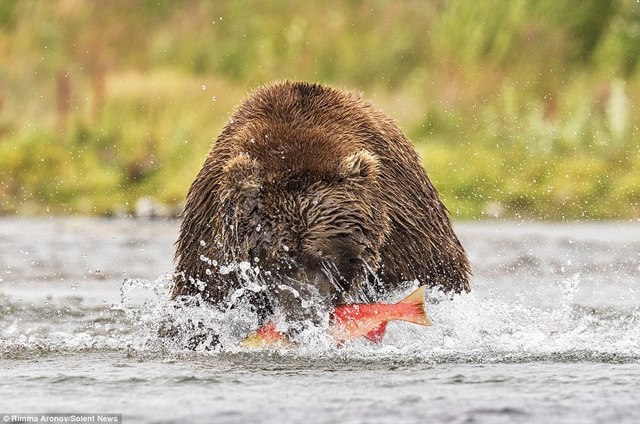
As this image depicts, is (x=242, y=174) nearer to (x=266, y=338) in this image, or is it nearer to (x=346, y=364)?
(x=266, y=338)

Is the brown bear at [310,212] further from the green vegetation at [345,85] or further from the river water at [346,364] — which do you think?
the green vegetation at [345,85]

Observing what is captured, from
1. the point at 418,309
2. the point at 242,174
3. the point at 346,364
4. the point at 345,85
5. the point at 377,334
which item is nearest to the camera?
the point at 346,364

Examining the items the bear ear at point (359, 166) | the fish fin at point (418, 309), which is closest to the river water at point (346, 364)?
the fish fin at point (418, 309)

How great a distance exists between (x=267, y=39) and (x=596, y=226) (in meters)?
7.77

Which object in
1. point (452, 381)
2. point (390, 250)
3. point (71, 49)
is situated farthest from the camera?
point (71, 49)

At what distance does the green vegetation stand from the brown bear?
10550 mm

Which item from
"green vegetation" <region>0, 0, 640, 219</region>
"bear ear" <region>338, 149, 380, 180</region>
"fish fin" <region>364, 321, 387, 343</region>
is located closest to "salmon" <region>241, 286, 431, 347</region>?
"fish fin" <region>364, 321, 387, 343</region>

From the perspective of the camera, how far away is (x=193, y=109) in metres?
20.5

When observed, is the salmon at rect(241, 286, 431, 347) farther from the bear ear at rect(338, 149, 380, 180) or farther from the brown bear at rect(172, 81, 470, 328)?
the bear ear at rect(338, 149, 380, 180)

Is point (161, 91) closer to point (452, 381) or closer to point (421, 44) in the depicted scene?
point (421, 44)

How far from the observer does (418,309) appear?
634 cm

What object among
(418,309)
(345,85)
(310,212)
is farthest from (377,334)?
(345,85)

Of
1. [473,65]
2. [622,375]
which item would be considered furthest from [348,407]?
[473,65]

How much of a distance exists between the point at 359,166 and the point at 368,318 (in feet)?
2.63
